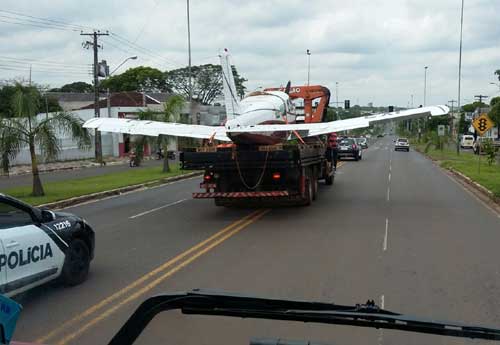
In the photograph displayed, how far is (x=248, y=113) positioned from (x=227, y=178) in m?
2.62

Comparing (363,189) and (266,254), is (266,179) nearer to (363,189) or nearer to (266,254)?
(266,254)

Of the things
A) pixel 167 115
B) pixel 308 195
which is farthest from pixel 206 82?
pixel 308 195

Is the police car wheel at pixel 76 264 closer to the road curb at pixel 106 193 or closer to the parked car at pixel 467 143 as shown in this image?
the road curb at pixel 106 193

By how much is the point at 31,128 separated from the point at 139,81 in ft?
258

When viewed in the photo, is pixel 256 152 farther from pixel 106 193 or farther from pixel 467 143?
pixel 467 143

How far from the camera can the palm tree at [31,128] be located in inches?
778

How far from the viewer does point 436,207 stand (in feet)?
53.0

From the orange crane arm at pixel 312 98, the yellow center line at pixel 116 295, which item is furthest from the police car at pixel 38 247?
the orange crane arm at pixel 312 98

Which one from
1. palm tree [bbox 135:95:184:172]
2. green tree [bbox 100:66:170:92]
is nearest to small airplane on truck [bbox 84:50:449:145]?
palm tree [bbox 135:95:184:172]

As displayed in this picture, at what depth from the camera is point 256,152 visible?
14.0 m

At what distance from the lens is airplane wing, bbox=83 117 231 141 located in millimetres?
17047

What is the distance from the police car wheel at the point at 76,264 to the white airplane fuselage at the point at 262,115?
23.9ft

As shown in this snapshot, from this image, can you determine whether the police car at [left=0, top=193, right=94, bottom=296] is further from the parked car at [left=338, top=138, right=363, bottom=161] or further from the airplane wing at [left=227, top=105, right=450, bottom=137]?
the parked car at [left=338, top=138, right=363, bottom=161]

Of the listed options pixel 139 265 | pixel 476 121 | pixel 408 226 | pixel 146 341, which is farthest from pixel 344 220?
pixel 476 121
